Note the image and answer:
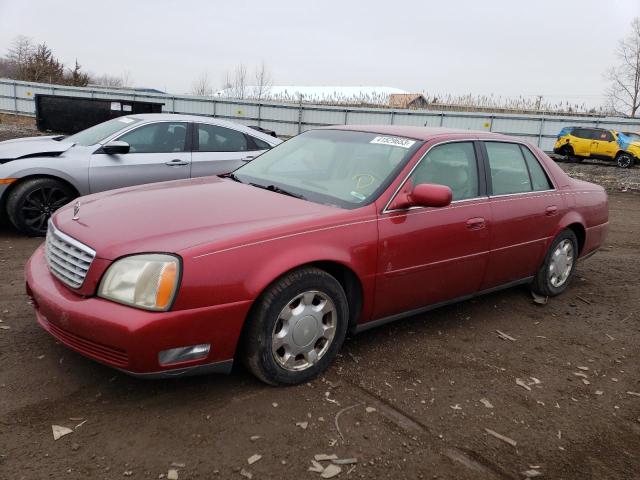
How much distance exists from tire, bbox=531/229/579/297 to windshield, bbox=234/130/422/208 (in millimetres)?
1984

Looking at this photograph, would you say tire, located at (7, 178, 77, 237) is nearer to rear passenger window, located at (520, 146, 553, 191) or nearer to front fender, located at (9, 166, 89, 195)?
front fender, located at (9, 166, 89, 195)

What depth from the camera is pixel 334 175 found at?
384cm

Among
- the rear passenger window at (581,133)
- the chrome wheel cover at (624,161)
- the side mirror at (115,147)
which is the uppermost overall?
the rear passenger window at (581,133)

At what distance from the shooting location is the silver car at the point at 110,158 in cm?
594

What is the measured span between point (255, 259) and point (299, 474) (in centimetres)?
107

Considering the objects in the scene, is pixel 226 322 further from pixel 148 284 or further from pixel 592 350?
pixel 592 350

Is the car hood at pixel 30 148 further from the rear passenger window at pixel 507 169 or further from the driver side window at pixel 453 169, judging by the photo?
the rear passenger window at pixel 507 169

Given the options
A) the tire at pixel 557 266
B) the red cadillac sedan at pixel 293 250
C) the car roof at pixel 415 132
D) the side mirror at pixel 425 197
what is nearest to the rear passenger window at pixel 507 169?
the red cadillac sedan at pixel 293 250

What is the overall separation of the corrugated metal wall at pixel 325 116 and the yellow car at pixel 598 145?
1271mm

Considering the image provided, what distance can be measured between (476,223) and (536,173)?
1212mm

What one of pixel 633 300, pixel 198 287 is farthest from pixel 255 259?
pixel 633 300

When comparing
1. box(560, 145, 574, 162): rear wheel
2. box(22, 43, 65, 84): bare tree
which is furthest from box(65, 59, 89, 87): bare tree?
box(560, 145, 574, 162): rear wheel

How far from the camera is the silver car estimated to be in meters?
5.94

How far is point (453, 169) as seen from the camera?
4.04m
